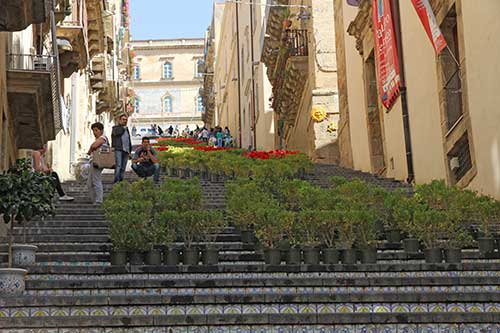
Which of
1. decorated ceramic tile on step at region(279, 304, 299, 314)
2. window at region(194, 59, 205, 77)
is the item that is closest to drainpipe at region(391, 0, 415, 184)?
decorated ceramic tile on step at region(279, 304, 299, 314)

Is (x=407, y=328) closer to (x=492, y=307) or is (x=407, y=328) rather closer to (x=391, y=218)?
(x=492, y=307)

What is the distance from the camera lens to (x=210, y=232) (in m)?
11.3

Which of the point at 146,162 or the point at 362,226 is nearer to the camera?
the point at 362,226

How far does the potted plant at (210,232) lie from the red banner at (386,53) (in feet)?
32.6

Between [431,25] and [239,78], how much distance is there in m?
35.8

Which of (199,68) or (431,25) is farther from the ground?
(199,68)

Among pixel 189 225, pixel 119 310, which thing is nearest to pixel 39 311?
pixel 119 310

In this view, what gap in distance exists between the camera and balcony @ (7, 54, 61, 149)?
52.9ft

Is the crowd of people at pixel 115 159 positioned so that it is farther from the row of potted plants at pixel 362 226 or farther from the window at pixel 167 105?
the window at pixel 167 105

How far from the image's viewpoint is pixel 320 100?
28.7 metres

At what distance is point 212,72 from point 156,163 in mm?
53729

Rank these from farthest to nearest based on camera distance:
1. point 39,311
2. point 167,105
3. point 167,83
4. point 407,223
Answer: point 167,83, point 167,105, point 407,223, point 39,311

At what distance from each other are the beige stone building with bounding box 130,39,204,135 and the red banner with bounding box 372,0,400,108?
5768cm

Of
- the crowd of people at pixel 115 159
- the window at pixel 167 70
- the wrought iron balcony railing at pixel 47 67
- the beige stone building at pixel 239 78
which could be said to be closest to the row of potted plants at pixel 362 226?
the crowd of people at pixel 115 159
